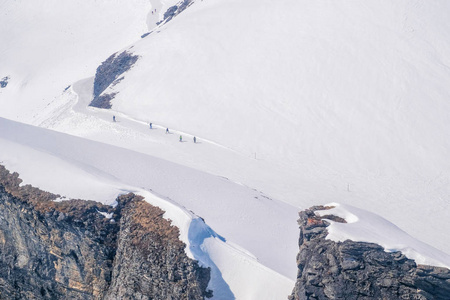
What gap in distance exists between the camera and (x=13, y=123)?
2995cm

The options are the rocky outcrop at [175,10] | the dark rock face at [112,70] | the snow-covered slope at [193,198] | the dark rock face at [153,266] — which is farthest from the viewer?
the rocky outcrop at [175,10]

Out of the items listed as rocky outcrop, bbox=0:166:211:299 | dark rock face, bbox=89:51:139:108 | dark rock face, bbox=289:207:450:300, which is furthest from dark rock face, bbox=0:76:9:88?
dark rock face, bbox=289:207:450:300

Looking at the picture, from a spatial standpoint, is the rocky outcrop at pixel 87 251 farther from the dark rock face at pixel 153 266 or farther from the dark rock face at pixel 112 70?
the dark rock face at pixel 112 70

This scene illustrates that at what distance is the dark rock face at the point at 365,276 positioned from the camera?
15734 millimetres

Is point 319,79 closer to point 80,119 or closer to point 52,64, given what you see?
point 80,119

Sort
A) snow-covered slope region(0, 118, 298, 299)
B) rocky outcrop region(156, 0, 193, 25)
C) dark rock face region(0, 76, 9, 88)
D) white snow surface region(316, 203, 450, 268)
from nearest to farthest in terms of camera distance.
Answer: white snow surface region(316, 203, 450, 268), snow-covered slope region(0, 118, 298, 299), rocky outcrop region(156, 0, 193, 25), dark rock face region(0, 76, 9, 88)

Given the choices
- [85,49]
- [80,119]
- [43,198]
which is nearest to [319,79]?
[80,119]

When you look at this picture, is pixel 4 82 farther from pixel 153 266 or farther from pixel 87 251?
pixel 153 266

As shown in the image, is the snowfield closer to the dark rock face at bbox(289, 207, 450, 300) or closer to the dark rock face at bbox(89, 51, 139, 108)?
the dark rock face at bbox(289, 207, 450, 300)

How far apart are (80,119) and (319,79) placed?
2092 cm

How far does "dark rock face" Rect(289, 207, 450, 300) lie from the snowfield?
2.15 feet

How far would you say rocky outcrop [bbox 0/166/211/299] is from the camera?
19.2 metres

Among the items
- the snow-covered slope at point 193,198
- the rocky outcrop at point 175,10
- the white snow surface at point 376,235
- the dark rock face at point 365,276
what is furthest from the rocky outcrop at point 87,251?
the rocky outcrop at point 175,10

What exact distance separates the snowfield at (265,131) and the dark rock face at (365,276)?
25.8 inches
